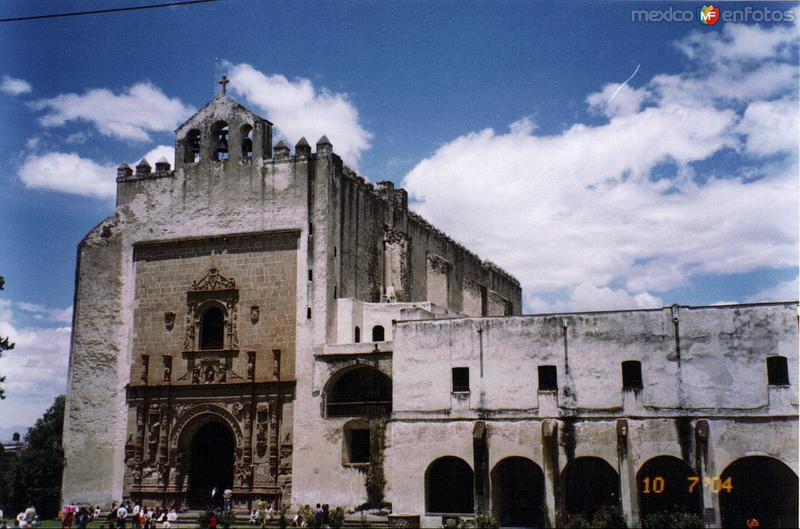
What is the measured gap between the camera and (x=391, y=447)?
30.8 m

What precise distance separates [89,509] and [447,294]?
1932 centimetres

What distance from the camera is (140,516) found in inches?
1222

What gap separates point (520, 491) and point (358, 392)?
280 inches

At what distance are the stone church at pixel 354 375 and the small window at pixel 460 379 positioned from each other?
0.06 metres

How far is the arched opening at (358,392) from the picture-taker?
32.2 metres

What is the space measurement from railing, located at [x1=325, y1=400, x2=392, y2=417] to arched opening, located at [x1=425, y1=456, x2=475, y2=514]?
2.97m

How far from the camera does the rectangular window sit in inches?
1267

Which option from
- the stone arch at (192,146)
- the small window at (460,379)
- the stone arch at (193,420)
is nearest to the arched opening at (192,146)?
the stone arch at (192,146)

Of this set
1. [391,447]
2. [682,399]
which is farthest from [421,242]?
[682,399]

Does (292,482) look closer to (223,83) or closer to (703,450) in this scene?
(703,450)

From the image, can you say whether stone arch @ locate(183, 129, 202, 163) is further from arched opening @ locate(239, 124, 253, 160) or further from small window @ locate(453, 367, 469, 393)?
small window @ locate(453, 367, 469, 393)

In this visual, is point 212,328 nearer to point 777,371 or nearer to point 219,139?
point 219,139

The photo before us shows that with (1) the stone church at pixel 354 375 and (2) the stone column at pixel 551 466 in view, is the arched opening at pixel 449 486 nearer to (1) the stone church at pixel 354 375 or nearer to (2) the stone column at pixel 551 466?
(1) the stone church at pixel 354 375

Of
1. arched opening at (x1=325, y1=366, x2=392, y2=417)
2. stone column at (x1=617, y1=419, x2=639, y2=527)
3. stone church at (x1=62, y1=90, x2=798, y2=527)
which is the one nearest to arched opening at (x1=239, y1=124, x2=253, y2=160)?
stone church at (x1=62, y1=90, x2=798, y2=527)
